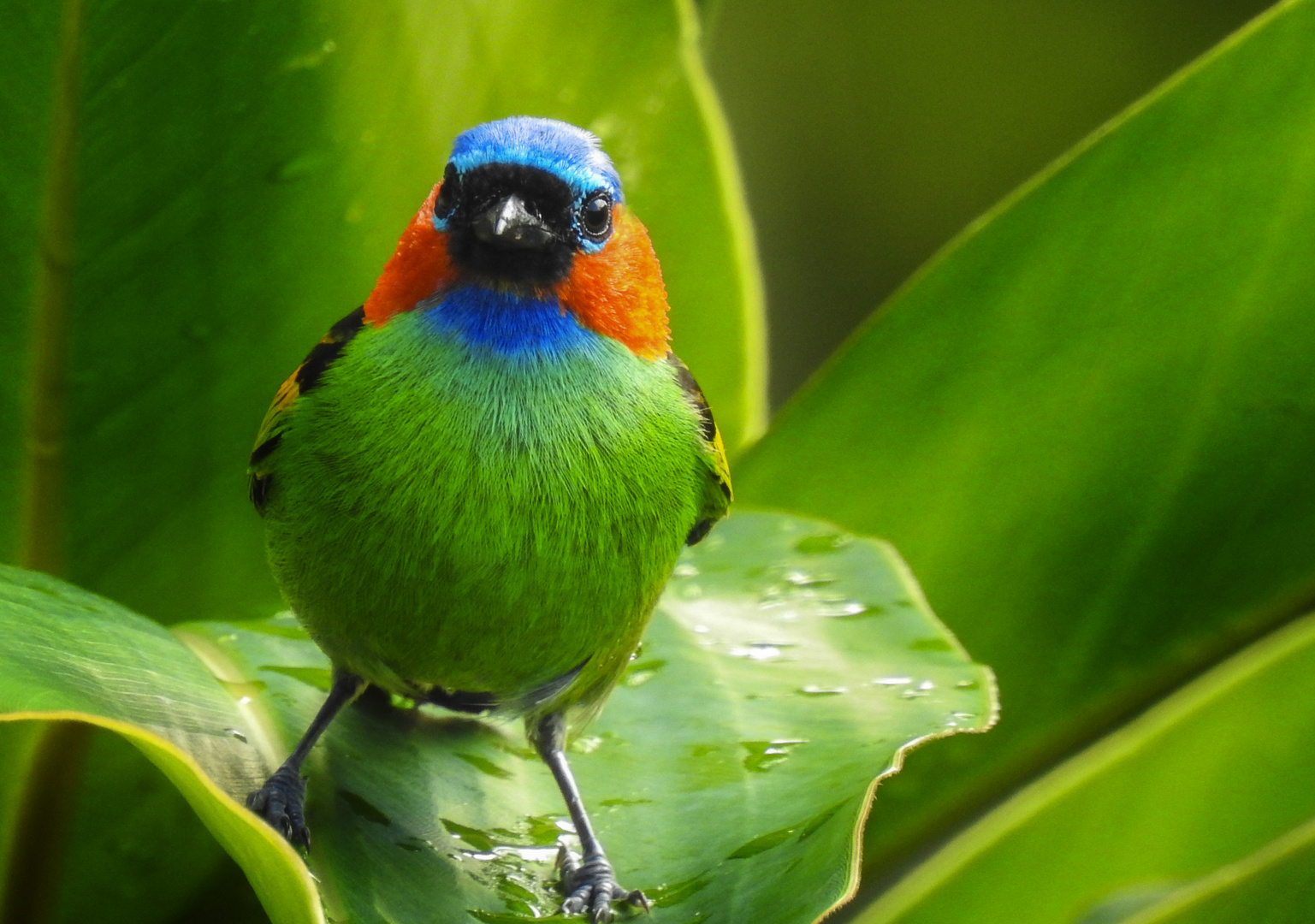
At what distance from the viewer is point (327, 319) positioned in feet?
6.50

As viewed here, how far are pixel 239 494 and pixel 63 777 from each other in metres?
0.48

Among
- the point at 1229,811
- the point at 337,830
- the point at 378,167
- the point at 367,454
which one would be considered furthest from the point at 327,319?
the point at 1229,811

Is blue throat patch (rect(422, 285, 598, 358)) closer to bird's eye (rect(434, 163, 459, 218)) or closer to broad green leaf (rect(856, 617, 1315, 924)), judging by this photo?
bird's eye (rect(434, 163, 459, 218))

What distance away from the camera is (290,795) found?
4.71ft

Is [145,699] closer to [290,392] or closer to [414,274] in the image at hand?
[290,392]

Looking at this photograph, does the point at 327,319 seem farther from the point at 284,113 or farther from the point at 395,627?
the point at 395,627

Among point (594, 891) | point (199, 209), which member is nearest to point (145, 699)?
point (594, 891)

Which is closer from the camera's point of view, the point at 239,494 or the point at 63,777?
the point at 63,777

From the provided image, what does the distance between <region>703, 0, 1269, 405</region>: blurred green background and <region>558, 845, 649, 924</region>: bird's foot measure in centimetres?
458

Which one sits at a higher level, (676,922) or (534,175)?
(534,175)

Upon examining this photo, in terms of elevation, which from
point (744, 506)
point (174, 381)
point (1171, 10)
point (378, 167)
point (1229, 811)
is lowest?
point (1229, 811)

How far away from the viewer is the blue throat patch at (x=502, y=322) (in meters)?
1.49

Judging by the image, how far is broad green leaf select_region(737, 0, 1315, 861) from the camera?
1.87 m

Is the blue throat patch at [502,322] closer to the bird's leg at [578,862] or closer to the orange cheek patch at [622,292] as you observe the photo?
the orange cheek patch at [622,292]
